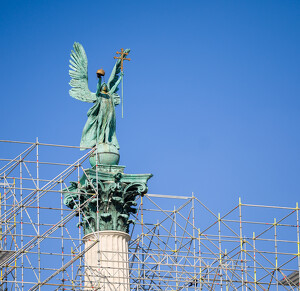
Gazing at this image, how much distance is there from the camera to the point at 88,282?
6297 cm

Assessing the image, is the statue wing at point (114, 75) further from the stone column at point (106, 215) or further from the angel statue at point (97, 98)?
the stone column at point (106, 215)

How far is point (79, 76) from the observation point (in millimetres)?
67375

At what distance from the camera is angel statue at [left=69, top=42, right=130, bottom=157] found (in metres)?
65.9

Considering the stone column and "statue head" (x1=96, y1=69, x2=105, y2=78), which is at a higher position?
"statue head" (x1=96, y1=69, x2=105, y2=78)

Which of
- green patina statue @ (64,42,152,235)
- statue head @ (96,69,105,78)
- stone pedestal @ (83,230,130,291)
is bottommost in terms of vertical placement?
stone pedestal @ (83,230,130,291)

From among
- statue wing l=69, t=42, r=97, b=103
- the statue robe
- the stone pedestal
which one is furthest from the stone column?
statue wing l=69, t=42, r=97, b=103

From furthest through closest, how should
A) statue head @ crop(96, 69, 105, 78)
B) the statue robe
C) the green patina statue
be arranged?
statue head @ crop(96, 69, 105, 78), the statue robe, the green patina statue

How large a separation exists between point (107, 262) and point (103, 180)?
141 inches

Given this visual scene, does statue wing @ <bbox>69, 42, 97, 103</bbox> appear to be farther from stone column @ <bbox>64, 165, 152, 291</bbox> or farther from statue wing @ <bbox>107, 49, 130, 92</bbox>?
stone column @ <bbox>64, 165, 152, 291</bbox>

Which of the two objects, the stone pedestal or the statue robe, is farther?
the statue robe

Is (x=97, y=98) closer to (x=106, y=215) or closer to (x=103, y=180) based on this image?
(x=103, y=180)

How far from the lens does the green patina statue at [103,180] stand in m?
64.1

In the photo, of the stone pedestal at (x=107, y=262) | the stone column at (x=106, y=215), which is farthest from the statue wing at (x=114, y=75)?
the stone pedestal at (x=107, y=262)

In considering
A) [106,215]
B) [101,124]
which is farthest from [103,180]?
[101,124]
